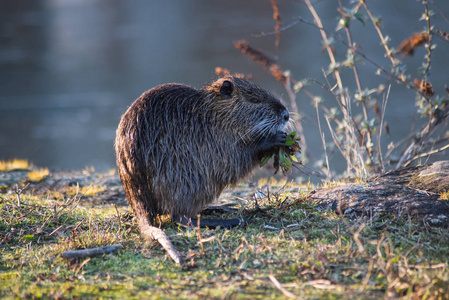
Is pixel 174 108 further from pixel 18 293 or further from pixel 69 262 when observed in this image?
pixel 18 293

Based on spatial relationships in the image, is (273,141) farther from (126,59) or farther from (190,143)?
(126,59)

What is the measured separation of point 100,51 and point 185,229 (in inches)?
825

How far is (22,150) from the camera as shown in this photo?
41.8 ft

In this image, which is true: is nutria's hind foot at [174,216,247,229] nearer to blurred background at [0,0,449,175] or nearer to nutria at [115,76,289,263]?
nutria at [115,76,289,263]

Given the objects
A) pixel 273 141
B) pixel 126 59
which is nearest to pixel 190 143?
pixel 273 141

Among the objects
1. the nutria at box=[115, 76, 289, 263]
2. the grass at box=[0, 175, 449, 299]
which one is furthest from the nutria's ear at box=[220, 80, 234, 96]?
the grass at box=[0, 175, 449, 299]

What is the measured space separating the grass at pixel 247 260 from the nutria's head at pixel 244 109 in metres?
0.55

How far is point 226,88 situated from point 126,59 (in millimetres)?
17935

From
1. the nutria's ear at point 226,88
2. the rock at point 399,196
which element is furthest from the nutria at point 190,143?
the rock at point 399,196

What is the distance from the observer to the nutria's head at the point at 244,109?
135 inches

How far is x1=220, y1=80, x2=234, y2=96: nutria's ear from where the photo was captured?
3.48 m

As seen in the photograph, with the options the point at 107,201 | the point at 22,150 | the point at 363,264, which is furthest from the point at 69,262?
the point at 22,150

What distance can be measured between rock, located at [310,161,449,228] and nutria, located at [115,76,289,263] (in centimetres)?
55

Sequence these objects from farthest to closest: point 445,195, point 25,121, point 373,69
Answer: point 373,69
point 25,121
point 445,195
